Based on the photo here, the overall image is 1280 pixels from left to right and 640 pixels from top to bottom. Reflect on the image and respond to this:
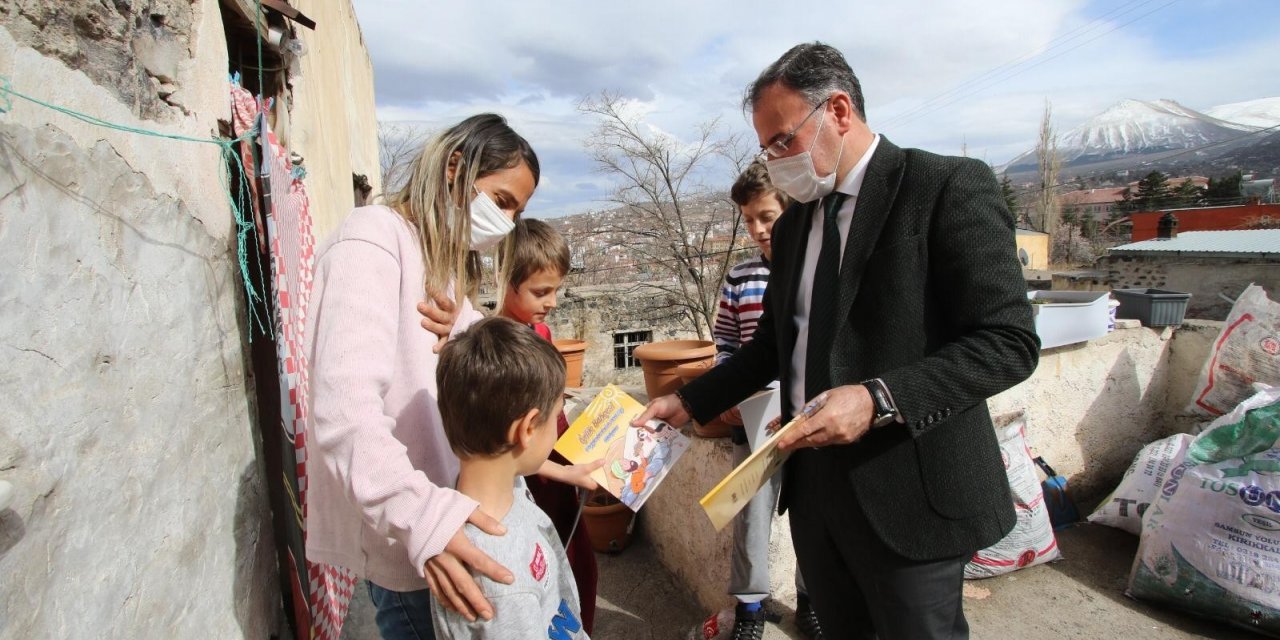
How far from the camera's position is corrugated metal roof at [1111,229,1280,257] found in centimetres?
1186

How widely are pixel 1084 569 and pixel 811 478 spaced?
2435mm

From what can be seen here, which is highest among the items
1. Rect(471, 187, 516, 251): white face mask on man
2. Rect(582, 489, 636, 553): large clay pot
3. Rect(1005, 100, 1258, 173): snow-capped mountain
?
Rect(1005, 100, 1258, 173): snow-capped mountain

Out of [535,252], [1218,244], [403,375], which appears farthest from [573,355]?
[1218,244]

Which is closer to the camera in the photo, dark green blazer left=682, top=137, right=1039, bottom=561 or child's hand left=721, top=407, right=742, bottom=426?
dark green blazer left=682, top=137, right=1039, bottom=561

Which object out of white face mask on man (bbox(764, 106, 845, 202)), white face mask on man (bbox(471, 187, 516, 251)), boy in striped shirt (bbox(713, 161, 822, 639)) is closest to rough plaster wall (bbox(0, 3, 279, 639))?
white face mask on man (bbox(471, 187, 516, 251))

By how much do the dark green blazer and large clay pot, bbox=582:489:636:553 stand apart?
2.17m

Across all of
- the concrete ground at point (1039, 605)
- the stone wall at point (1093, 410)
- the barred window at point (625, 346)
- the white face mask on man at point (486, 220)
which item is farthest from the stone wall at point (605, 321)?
the white face mask on man at point (486, 220)

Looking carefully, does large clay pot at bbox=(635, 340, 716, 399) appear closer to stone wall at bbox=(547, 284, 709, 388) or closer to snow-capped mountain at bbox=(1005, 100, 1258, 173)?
stone wall at bbox=(547, 284, 709, 388)

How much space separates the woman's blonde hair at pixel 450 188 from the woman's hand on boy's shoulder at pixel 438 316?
0.02m

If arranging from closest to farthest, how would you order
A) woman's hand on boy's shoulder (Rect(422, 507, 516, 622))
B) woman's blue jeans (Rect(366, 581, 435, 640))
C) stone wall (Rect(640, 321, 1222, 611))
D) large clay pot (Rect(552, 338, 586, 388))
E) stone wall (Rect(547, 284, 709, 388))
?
woman's hand on boy's shoulder (Rect(422, 507, 516, 622)) → woman's blue jeans (Rect(366, 581, 435, 640)) → stone wall (Rect(640, 321, 1222, 611)) → large clay pot (Rect(552, 338, 586, 388)) → stone wall (Rect(547, 284, 709, 388))

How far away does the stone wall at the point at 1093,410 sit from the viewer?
330 cm

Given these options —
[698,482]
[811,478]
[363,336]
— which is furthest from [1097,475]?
[363,336]

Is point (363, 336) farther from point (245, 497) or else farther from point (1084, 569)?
point (1084, 569)

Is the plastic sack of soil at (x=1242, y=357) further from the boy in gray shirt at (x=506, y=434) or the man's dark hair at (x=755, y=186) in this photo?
the boy in gray shirt at (x=506, y=434)
